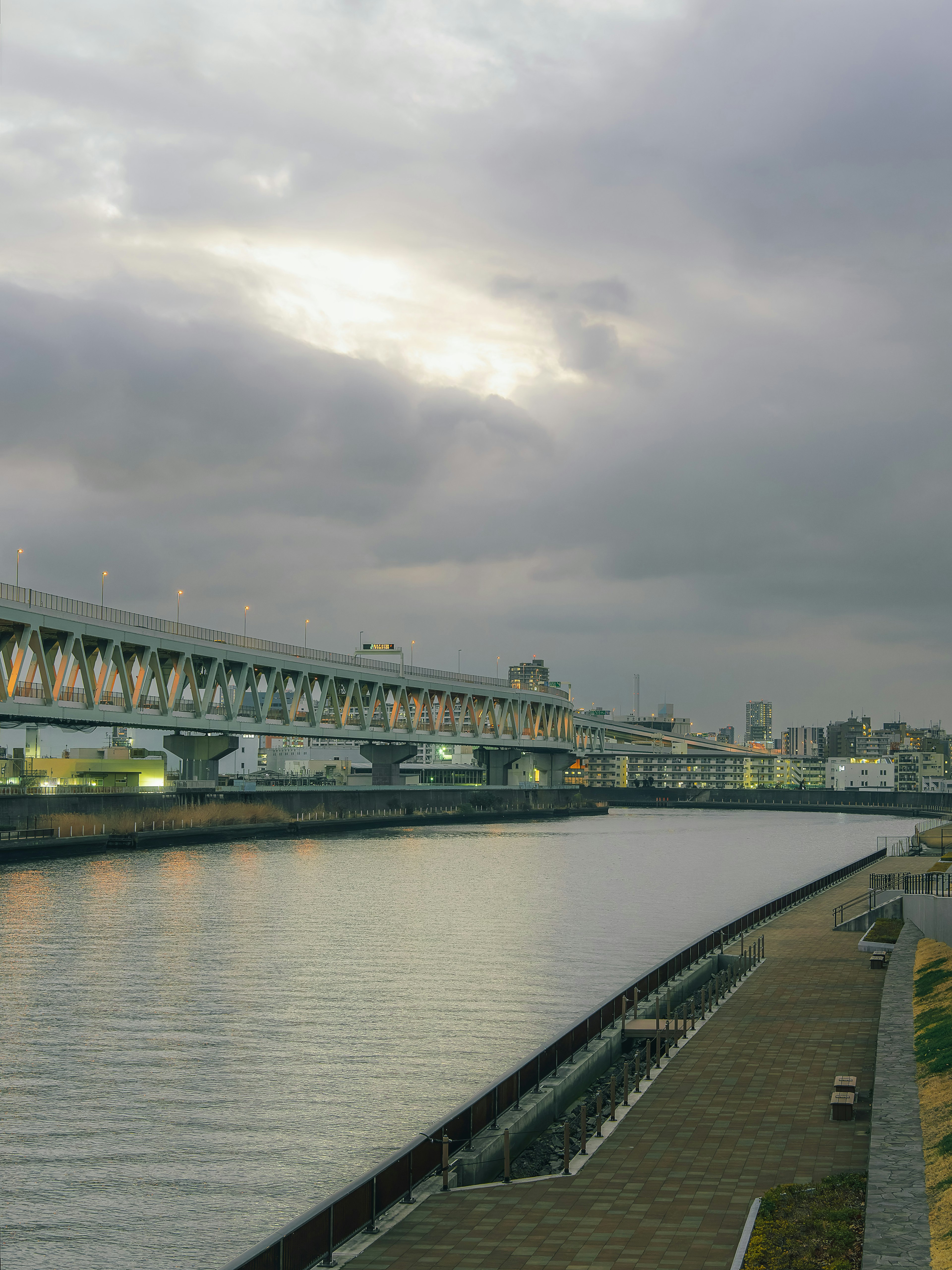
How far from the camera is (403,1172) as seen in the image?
14719mm

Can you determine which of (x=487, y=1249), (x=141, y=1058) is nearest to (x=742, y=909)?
(x=141, y=1058)

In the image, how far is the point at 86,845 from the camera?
81.8 m

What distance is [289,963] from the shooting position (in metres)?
38.8

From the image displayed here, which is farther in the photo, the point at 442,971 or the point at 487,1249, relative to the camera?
the point at 442,971

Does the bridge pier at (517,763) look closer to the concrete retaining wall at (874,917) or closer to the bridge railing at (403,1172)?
the concrete retaining wall at (874,917)

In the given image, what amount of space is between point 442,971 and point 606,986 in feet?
18.2

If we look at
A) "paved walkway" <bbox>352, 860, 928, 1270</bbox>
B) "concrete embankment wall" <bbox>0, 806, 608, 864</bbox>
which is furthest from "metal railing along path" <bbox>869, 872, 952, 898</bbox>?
"concrete embankment wall" <bbox>0, 806, 608, 864</bbox>

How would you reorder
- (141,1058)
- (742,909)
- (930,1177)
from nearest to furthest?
(930,1177)
(141,1058)
(742,909)

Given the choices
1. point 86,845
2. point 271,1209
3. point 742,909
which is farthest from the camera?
point 86,845

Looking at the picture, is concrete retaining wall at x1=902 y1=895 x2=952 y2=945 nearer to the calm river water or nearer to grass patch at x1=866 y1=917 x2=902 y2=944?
grass patch at x1=866 y1=917 x2=902 y2=944

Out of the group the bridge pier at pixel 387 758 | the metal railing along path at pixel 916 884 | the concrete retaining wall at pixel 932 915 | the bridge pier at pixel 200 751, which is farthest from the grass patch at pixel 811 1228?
the bridge pier at pixel 387 758

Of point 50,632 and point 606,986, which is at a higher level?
point 50,632

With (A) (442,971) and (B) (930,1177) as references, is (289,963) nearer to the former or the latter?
(A) (442,971)

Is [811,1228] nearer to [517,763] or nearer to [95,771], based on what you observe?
[95,771]
